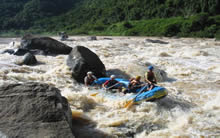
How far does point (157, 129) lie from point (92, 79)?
4572 mm

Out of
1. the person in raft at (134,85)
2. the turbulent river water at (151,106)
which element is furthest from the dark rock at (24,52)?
the person in raft at (134,85)

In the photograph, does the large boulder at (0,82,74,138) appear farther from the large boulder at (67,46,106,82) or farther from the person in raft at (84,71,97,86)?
the large boulder at (67,46,106,82)

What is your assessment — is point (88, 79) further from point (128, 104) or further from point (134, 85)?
point (128, 104)

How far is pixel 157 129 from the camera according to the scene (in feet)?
19.2

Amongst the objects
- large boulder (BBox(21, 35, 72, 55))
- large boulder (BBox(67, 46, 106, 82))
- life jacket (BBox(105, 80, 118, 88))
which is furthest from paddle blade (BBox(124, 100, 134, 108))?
large boulder (BBox(21, 35, 72, 55))

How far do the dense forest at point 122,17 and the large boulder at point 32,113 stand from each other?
30.7 meters

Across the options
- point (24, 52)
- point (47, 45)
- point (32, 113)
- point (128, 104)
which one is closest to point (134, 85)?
point (128, 104)

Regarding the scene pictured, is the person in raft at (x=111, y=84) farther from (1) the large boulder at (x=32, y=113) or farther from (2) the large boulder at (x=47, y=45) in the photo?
(2) the large boulder at (x=47, y=45)

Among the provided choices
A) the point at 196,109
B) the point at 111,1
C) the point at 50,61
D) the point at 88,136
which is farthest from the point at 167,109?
the point at 111,1

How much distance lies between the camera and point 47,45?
56.0ft

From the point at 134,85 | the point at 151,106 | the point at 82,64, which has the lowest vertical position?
the point at 151,106

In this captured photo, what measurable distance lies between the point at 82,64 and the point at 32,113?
6.13 m

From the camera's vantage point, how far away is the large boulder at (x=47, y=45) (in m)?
16.8

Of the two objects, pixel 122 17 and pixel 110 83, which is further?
pixel 122 17
